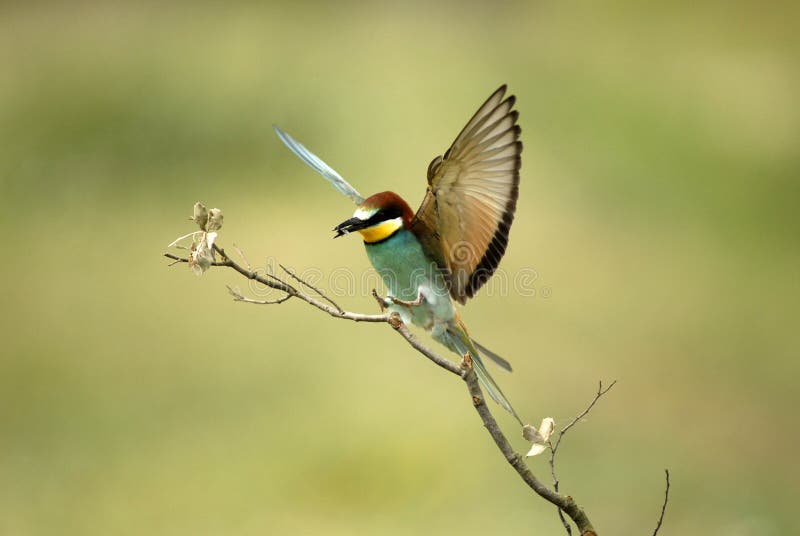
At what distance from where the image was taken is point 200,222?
80 centimetres

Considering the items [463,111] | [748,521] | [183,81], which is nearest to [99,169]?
[183,81]

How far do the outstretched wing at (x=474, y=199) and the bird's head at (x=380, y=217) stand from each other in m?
0.03

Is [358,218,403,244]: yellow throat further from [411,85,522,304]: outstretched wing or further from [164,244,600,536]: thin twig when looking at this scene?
[164,244,600,536]: thin twig

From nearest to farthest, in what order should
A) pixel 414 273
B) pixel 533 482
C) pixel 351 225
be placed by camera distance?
1. pixel 533 482
2. pixel 351 225
3. pixel 414 273

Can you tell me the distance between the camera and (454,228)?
1.24 meters

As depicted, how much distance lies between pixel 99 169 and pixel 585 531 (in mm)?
3592

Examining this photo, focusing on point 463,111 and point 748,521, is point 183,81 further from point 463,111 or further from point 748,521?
point 748,521

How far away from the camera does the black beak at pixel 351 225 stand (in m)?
1.17

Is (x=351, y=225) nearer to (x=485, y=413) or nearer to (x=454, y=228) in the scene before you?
(x=454, y=228)

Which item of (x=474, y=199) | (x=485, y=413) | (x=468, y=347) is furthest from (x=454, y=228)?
(x=485, y=413)

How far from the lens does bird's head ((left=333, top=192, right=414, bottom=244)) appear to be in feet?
3.94

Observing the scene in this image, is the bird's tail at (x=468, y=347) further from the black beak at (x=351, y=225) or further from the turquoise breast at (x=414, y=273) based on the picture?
the black beak at (x=351, y=225)

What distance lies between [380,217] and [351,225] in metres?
0.05

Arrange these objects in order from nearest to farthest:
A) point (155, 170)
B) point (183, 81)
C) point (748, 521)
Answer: point (748, 521)
point (155, 170)
point (183, 81)
